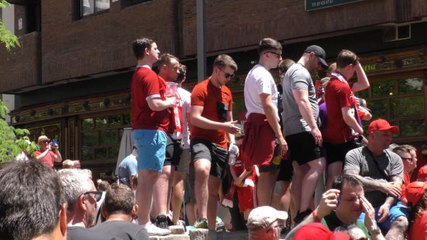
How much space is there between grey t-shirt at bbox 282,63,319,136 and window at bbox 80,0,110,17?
693 inches

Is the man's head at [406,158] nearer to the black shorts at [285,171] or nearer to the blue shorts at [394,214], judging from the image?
the black shorts at [285,171]

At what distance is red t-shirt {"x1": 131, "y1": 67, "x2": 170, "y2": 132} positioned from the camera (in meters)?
9.01

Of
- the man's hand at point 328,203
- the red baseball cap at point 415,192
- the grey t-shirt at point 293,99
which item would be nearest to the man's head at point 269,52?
the grey t-shirt at point 293,99

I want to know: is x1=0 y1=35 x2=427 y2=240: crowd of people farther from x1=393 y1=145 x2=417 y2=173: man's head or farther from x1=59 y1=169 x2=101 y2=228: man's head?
x1=59 y1=169 x2=101 y2=228: man's head

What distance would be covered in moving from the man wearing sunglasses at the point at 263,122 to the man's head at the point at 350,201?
1.80m

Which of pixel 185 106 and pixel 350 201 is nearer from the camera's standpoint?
pixel 350 201

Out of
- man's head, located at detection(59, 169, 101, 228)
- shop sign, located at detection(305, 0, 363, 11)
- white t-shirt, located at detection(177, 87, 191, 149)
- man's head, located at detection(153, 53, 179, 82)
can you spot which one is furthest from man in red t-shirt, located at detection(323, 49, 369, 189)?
shop sign, located at detection(305, 0, 363, 11)

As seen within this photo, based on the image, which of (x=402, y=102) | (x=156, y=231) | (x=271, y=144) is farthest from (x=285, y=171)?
(x=402, y=102)

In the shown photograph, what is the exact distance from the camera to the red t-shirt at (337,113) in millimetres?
9289

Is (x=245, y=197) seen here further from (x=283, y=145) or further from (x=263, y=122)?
(x=283, y=145)

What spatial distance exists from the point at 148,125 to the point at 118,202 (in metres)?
2.47

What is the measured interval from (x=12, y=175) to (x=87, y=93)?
83.7 ft

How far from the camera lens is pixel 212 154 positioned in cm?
958

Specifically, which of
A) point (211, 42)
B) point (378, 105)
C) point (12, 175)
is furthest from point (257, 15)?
point (12, 175)
